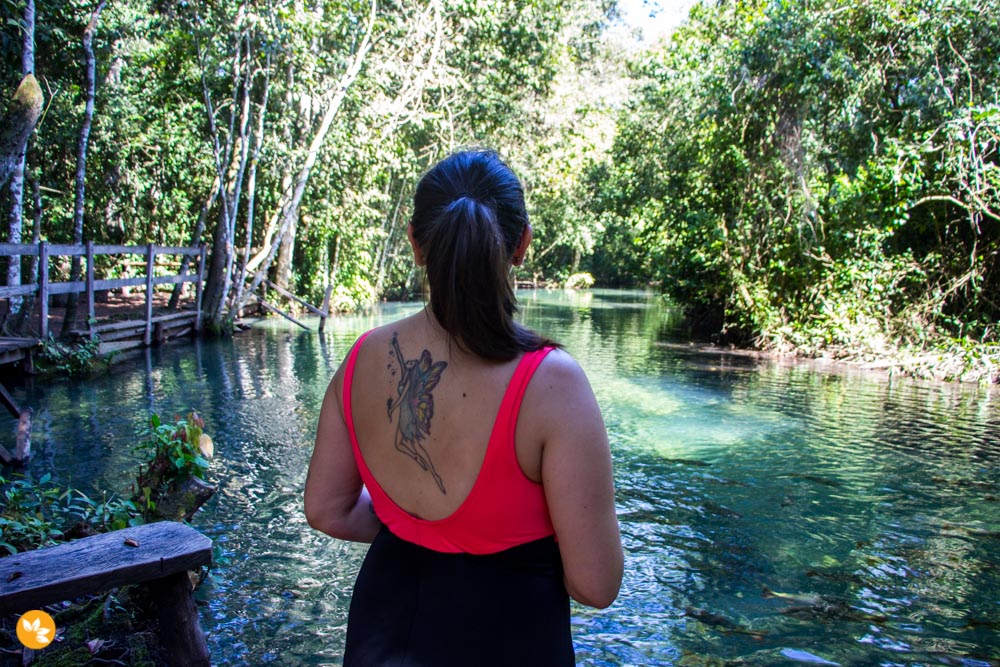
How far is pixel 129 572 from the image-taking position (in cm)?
256

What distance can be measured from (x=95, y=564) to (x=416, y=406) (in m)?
1.68

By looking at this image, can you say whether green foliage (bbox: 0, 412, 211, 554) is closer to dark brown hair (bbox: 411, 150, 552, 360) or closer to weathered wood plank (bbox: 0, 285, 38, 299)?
dark brown hair (bbox: 411, 150, 552, 360)

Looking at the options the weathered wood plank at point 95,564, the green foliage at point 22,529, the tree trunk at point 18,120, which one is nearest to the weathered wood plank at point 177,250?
the tree trunk at point 18,120

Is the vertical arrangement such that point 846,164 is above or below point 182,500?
above

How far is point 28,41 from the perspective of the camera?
28.2 ft

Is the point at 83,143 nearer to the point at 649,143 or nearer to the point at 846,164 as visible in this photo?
the point at 846,164

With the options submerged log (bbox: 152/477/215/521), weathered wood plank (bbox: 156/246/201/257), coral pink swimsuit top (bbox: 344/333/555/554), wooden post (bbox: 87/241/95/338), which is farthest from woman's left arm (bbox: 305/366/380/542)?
weathered wood plank (bbox: 156/246/201/257)

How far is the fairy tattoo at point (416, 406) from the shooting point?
150cm

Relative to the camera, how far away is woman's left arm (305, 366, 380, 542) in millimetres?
1650

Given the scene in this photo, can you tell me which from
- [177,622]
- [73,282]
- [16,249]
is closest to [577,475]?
[177,622]

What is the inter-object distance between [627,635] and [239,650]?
73.8 inches

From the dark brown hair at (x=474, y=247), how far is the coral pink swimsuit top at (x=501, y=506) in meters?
0.08

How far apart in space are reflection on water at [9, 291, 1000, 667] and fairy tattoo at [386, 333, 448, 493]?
2.47 m

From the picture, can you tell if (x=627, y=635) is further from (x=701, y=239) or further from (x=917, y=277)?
(x=701, y=239)
